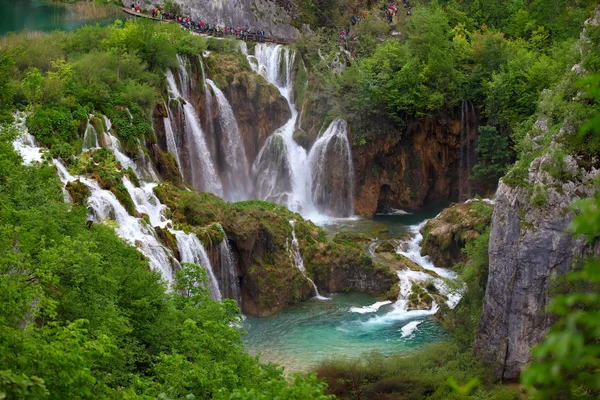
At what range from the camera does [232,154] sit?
136 ft

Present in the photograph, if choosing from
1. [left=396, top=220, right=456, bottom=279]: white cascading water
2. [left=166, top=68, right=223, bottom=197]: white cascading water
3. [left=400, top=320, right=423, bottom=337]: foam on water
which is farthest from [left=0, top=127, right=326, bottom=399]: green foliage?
[left=396, top=220, right=456, bottom=279]: white cascading water

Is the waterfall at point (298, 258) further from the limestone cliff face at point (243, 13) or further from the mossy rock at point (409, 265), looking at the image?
the limestone cliff face at point (243, 13)

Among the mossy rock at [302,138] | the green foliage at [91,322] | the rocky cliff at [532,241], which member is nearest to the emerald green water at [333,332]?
the rocky cliff at [532,241]

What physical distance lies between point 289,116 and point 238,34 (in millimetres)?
8426

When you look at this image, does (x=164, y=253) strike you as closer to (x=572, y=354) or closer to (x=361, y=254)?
(x=361, y=254)

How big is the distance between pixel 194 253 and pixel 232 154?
15.0 m

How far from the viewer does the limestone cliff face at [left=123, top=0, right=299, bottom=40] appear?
51.3 meters

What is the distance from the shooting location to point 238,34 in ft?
157

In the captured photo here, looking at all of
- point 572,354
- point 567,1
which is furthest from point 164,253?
point 567,1

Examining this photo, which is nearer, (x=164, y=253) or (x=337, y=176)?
(x=164, y=253)

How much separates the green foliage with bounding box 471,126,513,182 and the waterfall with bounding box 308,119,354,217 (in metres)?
7.30

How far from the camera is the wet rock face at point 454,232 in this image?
31297 mm

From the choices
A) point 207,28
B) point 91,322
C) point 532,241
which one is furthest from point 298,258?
point 207,28

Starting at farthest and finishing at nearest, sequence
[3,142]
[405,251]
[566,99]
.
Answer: [405,251], [566,99], [3,142]
